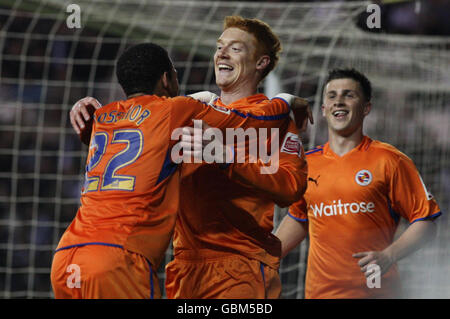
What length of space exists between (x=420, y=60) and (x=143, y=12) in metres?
3.26

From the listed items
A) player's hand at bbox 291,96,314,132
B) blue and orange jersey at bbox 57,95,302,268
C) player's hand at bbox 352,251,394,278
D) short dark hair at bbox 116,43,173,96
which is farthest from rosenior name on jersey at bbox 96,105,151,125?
player's hand at bbox 352,251,394,278

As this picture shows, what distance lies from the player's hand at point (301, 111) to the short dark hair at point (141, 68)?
67cm

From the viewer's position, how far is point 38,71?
7469 mm

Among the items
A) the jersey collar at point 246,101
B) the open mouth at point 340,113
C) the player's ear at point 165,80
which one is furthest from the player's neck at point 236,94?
the open mouth at point 340,113

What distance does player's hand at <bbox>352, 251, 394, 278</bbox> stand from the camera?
2977mm

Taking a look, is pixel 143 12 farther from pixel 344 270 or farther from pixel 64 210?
pixel 344 270

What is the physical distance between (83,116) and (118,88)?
4938 mm

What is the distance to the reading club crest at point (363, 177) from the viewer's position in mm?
3391

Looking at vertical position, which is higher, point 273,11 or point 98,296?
point 273,11

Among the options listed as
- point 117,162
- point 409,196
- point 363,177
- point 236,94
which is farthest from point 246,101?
point 409,196

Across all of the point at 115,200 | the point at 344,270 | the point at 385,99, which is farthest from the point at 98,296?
Answer: the point at 385,99

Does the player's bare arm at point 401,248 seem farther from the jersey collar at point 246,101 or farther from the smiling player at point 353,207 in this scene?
the jersey collar at point 246,101

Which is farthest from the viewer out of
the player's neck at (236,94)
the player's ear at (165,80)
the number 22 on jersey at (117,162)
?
the player's neck at (236,94)
